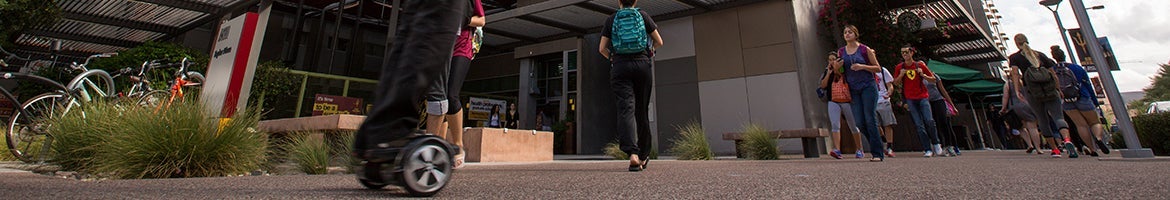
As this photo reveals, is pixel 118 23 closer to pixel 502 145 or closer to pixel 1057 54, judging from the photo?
pixel 502 145

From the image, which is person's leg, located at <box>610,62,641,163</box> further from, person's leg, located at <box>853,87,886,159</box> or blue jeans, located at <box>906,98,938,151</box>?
blue jeans, located at <box>906,98,938,151</box>

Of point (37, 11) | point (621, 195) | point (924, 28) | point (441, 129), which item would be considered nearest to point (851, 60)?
point (441, 129)

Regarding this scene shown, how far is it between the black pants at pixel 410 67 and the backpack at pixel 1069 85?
651 centimetres

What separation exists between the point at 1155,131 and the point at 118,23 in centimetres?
2017

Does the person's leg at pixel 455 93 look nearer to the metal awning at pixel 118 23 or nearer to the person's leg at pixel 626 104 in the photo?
the person's leg at pixel 626 104

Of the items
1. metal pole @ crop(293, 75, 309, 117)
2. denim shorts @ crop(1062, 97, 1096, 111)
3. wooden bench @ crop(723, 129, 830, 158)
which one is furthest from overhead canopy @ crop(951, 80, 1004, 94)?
metal pole @ crop(293, 75, 309, 117)

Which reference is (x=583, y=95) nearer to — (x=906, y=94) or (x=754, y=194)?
(x=906, y=94)

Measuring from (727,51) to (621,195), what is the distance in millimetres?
10050

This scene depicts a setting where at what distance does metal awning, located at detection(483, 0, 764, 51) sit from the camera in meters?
11.1

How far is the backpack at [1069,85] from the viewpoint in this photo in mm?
5430

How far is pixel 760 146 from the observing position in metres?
6.90

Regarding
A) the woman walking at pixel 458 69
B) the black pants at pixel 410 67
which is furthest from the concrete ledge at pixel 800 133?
the black pants at pixel 410 67

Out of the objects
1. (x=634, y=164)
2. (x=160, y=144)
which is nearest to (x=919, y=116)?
(x=634, y=164)

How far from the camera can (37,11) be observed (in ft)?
27.2
